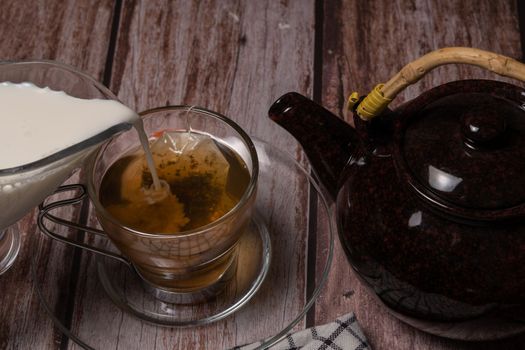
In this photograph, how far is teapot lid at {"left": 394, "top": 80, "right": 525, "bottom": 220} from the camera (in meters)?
0.76

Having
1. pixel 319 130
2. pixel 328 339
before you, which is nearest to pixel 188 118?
pixel 319 130

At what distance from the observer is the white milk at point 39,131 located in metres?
0.85

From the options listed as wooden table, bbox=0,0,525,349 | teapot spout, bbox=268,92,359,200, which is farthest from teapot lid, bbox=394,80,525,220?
wooden table, bbox=0,0,525,349

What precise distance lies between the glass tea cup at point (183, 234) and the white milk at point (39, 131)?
0.12ft

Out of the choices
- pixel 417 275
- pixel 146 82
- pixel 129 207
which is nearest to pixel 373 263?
pixel 417 275

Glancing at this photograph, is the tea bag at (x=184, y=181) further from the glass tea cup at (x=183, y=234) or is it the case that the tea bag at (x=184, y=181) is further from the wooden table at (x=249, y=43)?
the wooden table at (x=249, y=43)

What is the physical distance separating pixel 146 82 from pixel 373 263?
0.54 meters

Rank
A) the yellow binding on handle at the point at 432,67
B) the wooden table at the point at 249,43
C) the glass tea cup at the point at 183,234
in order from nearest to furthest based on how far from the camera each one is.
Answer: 1. the yellow binding on handle at the point at 432,67
2. the glass tea cup at the point at 183,234
3. the wooden table at the point at 249,43

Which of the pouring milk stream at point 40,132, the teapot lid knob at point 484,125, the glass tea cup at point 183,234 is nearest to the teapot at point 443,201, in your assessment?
the teapot lid knob at point 484,125

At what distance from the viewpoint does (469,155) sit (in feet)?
2.56

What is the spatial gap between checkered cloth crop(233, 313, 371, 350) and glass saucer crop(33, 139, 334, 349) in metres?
0.01

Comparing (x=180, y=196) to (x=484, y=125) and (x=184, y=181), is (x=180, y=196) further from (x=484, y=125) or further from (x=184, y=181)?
(x=484, y=125)

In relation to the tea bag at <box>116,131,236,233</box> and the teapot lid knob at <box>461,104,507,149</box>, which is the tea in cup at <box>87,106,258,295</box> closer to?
the tea bag at <box>116,131,236,233</box>

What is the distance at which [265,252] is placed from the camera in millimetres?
1048
